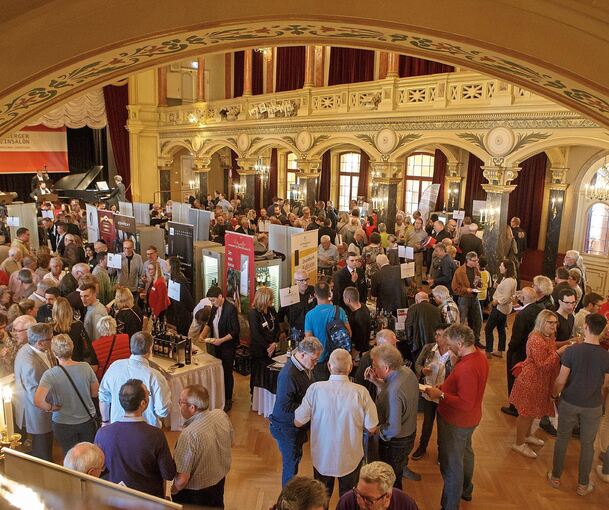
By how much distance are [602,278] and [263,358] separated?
917 cm

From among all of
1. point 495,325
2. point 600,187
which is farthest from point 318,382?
point 600,187

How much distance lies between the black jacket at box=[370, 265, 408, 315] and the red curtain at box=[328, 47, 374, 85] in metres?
11.4

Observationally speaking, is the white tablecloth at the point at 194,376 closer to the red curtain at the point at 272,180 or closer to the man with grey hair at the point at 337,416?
the man with grey hair at the point at 337,416

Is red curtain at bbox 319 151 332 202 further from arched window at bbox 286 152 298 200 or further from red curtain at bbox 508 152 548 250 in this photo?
red curtain at bbox 508 152 548 250

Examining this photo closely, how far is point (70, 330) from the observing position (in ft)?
14.3

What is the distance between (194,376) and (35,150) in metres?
17.5

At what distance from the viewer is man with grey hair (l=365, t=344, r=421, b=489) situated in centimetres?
356

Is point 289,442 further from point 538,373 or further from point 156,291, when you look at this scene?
point 156,291

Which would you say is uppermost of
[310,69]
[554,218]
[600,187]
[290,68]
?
[290,68]

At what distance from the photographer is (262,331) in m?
5.18

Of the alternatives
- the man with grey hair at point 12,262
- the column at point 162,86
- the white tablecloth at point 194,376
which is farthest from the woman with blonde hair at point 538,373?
the column at point 162,86

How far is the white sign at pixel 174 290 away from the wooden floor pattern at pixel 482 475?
64.9 inches

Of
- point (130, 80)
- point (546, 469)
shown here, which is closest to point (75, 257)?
point (546, 469)

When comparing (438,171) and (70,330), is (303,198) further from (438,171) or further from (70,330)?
(70,330)
